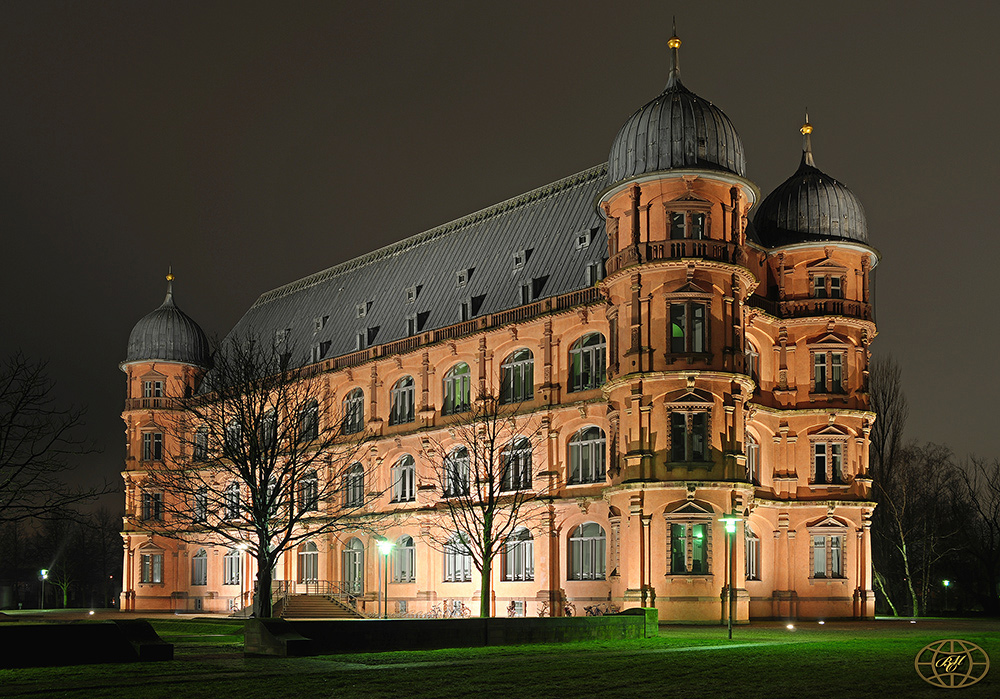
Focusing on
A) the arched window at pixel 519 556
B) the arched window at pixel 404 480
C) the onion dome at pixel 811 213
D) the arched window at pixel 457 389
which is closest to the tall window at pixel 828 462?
the onion dome at pixel 811 213

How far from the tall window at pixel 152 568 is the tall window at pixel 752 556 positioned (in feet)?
151

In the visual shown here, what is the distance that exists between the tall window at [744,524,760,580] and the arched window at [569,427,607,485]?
24.5 ft

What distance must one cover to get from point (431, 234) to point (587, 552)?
28302mm

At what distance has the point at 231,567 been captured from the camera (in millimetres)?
80250

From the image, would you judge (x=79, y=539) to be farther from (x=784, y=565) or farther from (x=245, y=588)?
(x=784, y=565)

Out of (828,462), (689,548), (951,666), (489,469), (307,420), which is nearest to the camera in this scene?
(951,666)

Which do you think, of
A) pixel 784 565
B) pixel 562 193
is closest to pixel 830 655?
pixel 784 565

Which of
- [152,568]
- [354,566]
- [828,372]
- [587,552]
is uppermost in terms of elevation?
[828,372]

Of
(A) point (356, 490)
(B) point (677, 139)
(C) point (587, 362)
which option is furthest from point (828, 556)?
(A) point (356, 490)

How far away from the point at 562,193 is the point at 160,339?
36.6 meters

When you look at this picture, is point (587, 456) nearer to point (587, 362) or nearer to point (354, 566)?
point (587, 362)

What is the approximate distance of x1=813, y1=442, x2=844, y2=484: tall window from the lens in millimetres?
58281

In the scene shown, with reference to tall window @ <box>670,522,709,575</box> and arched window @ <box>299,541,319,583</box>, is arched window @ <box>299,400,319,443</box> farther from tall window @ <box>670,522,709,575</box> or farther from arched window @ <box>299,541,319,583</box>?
tall window @ <box>670,522,709,575</box>

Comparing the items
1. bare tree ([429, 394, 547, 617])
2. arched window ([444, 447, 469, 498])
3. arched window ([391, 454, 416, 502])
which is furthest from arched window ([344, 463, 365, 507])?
arched window ([444, 447, 469, 498])
